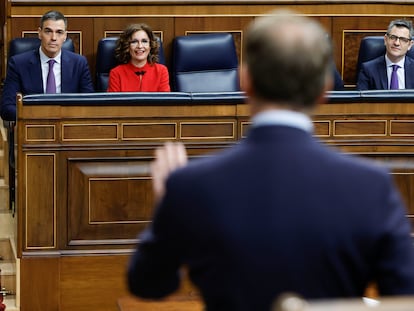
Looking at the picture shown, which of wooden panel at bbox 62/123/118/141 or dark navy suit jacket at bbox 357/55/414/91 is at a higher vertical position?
dark navy suit jacket at bbox 357/55/414/91

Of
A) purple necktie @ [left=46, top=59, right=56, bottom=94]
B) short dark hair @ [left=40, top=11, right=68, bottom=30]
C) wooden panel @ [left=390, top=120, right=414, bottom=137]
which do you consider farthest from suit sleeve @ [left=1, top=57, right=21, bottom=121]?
wooden panel @ [left=390, top=120, right=414, bottom=137]

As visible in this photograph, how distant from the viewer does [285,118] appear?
1535mm

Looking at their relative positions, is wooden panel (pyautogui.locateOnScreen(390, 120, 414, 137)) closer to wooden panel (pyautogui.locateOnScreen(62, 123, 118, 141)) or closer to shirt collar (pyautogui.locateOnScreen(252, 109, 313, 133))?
wooden panel (pyautogui.locateOnScreen(62, 123, 118, 141))

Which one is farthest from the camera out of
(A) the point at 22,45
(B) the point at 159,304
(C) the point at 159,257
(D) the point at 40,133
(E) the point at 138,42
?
(A) the point at 22,45

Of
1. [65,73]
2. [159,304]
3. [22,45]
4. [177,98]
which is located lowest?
[159,304]

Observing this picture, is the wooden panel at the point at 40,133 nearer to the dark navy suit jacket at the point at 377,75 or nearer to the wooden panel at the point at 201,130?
the wooden panel at the point at 201,130

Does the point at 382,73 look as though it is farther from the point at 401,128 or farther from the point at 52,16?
the point at 52,16

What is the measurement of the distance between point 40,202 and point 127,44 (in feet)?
4.93

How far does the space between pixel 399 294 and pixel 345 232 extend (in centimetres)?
12

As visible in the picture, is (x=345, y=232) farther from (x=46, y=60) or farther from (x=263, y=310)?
(x=46, y=60)

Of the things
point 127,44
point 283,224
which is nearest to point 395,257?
point 283,224

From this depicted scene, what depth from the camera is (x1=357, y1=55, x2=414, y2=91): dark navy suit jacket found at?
19.2 ft

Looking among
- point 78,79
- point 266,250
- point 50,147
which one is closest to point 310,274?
point 266,250

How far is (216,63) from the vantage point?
595 cm
